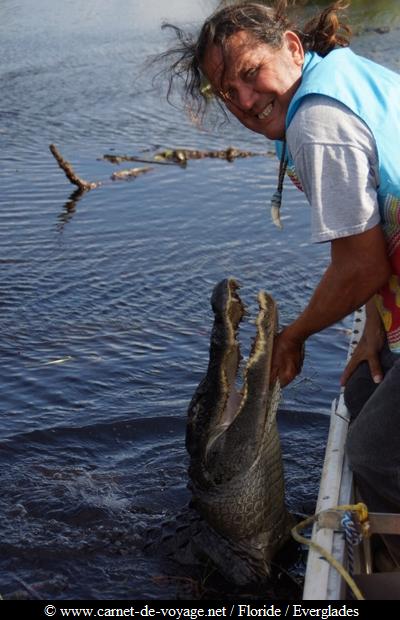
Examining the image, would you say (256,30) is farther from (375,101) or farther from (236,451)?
(236,451)

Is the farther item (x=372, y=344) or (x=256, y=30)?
(x=372, y=344)

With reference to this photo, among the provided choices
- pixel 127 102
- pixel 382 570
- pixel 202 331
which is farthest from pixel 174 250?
pixel 127 102

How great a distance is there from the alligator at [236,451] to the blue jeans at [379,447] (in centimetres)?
39

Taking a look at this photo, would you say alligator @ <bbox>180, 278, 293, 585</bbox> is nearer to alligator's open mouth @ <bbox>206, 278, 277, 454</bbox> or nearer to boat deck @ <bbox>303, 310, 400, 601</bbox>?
alligator's open mouth @ <bbox>206, 278, 277, 454</bbox>

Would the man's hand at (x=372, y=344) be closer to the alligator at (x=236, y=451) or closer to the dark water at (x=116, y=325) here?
the alligator at (x=236, y=451)

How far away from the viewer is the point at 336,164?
2.89 metres

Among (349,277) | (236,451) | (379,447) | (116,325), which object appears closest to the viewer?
(349,277)

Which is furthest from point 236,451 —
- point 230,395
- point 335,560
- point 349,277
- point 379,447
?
point 349,277

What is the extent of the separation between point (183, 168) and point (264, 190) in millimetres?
1438

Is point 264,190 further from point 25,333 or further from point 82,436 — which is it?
point 82,436

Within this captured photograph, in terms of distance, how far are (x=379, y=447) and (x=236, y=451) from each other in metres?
0.62

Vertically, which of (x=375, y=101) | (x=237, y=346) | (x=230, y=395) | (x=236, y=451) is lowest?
(x=236, y=451)

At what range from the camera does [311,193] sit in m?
2.98

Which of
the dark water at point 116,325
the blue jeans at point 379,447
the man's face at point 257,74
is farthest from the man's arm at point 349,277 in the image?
the dark water at point 116,325
